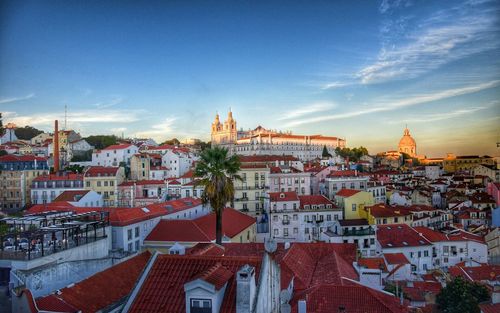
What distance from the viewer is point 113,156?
37938 millimetres

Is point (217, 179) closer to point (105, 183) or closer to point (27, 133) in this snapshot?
point (105, 183)

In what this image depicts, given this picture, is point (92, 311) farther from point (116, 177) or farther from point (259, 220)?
point (116, 177)

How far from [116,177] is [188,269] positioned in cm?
2616

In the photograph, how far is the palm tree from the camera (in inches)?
465

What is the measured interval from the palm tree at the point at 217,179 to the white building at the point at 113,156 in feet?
88.7

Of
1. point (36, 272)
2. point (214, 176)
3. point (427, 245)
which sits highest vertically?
point (214, 176)

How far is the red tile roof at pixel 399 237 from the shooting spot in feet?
59.1

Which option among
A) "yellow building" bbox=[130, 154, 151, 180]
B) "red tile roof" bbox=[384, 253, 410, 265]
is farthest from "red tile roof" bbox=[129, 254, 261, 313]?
"yellow building" bbox=[130, 154, 151, 180]

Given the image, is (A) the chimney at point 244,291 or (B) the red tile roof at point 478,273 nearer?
(A) the chimney at point 244,291

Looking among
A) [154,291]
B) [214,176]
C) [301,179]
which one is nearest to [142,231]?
[214,176]

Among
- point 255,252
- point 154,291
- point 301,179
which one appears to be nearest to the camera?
point 154,291

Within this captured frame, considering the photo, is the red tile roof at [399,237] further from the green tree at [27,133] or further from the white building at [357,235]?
the green tree at [27,133]

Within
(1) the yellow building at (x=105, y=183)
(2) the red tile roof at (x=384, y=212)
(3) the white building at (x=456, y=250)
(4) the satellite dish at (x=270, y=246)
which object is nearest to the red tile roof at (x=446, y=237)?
(3) the white building at (x=456, y=250)

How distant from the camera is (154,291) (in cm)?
460
